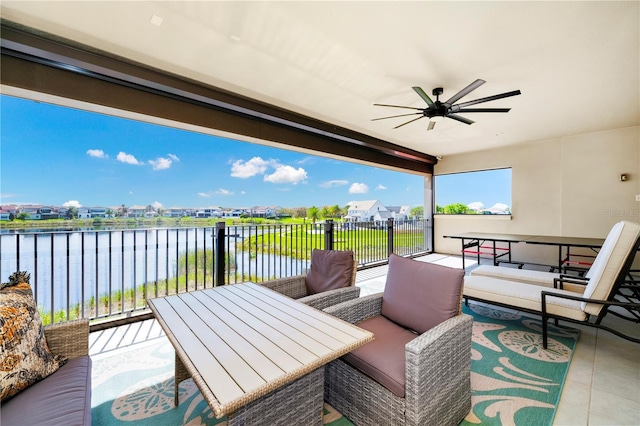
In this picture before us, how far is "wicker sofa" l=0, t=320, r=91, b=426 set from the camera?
3.46ft

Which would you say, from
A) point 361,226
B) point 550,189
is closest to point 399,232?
point 361,226

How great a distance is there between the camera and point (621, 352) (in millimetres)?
2328

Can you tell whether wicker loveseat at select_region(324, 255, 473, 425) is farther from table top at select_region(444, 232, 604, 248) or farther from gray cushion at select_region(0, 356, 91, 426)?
table top at select_region(444, 232, 604, 248)

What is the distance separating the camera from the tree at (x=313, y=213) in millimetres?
5848

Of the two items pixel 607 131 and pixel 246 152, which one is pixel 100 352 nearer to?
pixel 246 152

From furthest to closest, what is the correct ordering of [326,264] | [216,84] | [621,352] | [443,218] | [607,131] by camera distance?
1. [443,218]
2. [607,131]
3. [216,84]
4. [326,264]
5. [621,352]

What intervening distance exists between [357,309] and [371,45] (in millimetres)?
Answer: 2431

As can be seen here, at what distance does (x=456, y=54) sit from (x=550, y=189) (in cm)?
511

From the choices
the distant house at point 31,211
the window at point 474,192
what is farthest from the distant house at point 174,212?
the window at point 474,192

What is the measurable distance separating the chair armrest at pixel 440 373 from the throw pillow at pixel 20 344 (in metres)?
1.84

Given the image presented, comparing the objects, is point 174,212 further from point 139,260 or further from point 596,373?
point 596,373

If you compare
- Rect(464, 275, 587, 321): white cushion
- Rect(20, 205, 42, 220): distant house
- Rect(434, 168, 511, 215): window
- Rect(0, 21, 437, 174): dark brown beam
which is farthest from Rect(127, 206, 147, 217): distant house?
Rect(434, 168, 511, 215): window

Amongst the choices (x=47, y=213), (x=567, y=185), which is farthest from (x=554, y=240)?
(x=47, y=213)

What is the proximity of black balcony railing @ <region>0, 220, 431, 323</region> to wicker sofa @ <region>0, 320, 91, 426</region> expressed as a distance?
1.65m
